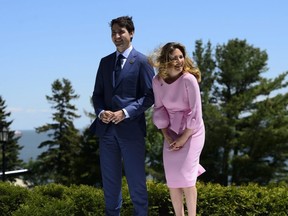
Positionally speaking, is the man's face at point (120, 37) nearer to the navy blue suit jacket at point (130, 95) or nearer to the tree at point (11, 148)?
the navy blue suit jacket at point (130, 95)

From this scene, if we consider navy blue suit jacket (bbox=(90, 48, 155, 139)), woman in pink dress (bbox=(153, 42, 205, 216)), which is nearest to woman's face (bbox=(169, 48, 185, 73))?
woman in pink dress (bbox=(153, 42, 205, 216))

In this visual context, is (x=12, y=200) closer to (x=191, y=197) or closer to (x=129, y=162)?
→ (x=129, y=162)

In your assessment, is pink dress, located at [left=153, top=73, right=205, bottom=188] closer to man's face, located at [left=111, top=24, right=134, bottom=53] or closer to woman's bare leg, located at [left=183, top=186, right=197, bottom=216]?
woman's bare leg, located at [left=183, top=186, right=197, bottom=216]

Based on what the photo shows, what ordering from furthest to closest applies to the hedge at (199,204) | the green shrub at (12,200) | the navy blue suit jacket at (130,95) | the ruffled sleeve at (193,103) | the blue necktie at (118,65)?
the green shrub at (12,200) → the hedge at (199,204) → the blue necktie at (118,65) → the navy blue suit jacket at (130,95) → the ruffled sleeve at (193,103)

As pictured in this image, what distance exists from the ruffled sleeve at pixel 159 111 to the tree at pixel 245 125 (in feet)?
93.9

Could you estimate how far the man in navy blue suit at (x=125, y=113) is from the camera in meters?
4.10

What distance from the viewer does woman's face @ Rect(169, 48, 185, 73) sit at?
3.92 meters

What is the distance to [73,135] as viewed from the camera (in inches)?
1566

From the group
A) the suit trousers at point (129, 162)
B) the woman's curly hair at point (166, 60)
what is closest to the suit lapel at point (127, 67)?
the woman's curly hair at point (166, 60)

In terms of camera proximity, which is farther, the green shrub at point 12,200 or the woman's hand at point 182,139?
the green shrub at point 12,200

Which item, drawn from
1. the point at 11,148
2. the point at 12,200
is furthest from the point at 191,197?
the point at 11,148

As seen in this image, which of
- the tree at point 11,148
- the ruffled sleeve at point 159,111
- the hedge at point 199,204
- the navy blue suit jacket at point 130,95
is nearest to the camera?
the ruffled sleeve at point 159,111

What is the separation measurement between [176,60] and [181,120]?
0.48 meters

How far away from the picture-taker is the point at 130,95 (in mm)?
4145
